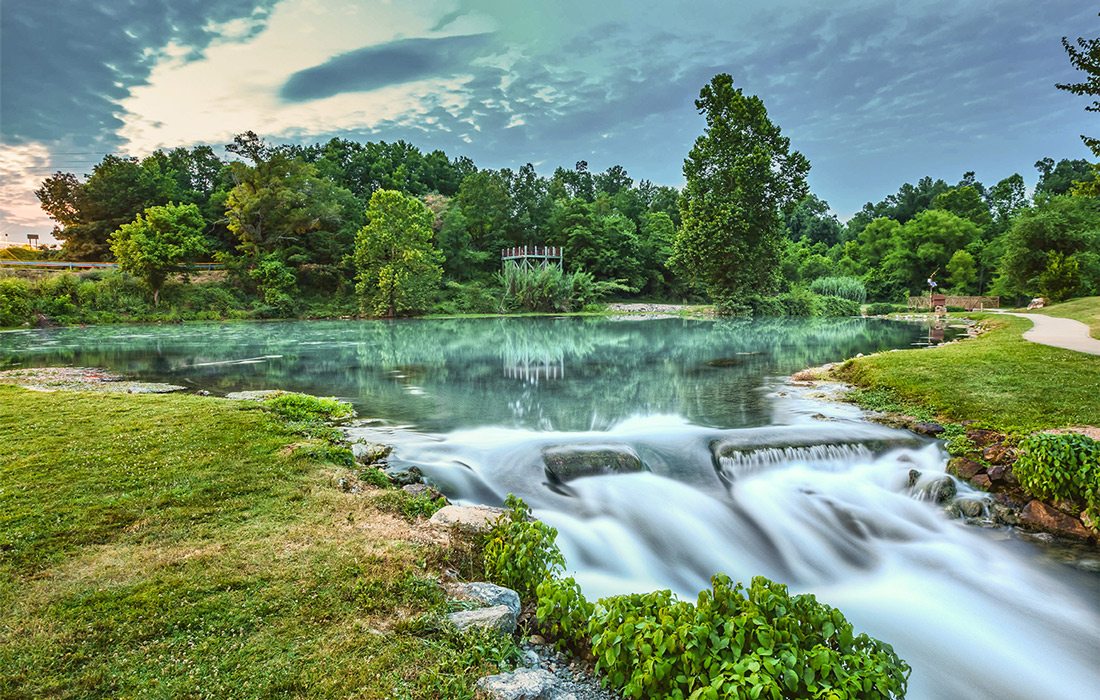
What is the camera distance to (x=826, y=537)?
605cm

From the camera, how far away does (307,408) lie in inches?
365

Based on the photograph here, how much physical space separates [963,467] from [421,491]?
6458 mm

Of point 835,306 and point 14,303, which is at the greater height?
point 14,303

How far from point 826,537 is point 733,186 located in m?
30.4

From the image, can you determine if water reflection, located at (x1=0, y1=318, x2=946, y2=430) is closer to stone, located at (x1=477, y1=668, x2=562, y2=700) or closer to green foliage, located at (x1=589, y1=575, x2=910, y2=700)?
green foliage, located at (x1=589, y1=575, x2=910, y2=700)

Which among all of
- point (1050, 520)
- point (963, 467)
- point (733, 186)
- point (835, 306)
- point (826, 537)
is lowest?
point (826, 537)

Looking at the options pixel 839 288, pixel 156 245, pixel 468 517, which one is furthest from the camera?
pixel 839 288

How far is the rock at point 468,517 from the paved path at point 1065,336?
13913 millimetres

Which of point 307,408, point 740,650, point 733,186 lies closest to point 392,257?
point 733,186

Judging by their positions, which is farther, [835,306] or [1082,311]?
[835,306]

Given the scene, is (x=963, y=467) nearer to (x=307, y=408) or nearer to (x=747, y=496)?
(x=747, y=496)


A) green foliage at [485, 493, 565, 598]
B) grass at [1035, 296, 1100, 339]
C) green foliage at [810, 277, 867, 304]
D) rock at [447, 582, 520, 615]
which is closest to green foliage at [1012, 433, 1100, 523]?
green foliage at [485, 493, 565, 598]

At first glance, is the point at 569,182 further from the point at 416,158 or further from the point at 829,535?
the point at 829,535

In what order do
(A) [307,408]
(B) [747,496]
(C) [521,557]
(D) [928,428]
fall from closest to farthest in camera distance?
(C) [521,557], (B) [747,496], (D) [928,428], (A) [307,408]
